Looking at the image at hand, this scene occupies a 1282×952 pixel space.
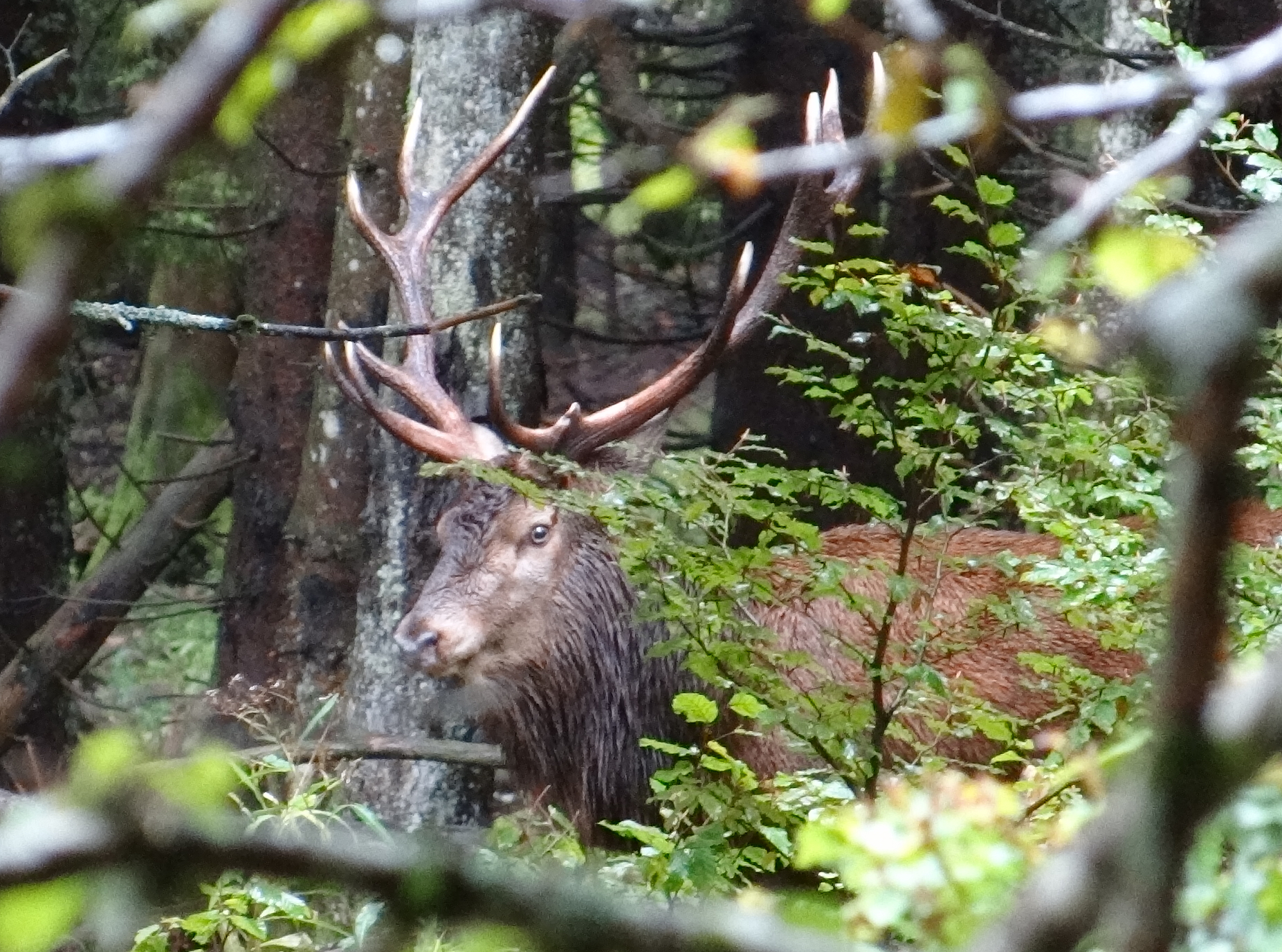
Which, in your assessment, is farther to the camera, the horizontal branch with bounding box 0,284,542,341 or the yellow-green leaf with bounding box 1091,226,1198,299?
the horizontal branch with bounding box 0,284,542,341

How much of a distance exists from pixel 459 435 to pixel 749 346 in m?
4.36

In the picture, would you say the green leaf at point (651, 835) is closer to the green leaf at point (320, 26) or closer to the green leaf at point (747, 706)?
the green leaf at point (747, 706)

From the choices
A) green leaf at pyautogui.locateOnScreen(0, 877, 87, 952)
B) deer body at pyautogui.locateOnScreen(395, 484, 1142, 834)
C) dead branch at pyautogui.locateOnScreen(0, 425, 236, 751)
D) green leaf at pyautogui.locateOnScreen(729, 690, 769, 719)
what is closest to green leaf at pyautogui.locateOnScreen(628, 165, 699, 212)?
green leaf at pyautogui.locateOnScreen(0, 877, 87, 952)

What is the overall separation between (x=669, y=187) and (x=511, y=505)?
370cm

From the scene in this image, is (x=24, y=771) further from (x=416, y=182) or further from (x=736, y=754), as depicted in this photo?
(x=736, y=754)

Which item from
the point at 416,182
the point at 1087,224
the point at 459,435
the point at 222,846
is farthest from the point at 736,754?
the point at 222,846

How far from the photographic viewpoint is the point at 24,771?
344 inches

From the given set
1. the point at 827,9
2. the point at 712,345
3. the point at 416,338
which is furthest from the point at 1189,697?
the point at 416,338

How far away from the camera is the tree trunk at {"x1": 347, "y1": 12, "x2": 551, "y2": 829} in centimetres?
579

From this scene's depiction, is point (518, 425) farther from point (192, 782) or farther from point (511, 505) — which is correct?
point (192, 782)

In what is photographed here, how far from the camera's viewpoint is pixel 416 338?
550cm

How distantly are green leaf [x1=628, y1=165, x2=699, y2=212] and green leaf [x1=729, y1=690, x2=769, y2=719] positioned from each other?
1.92 metres

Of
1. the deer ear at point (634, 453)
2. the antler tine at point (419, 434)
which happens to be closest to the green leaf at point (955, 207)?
the deer ear at point (634, 453)

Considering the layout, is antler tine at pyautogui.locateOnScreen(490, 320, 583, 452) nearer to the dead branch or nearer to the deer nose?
the deer nose
